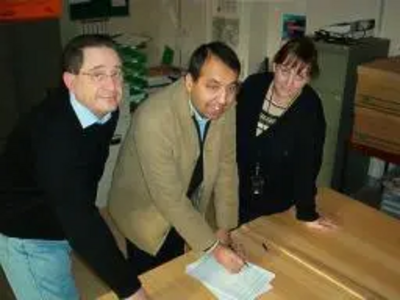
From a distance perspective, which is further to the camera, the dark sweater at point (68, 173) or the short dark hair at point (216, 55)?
the short dark hair at point (216, 55)

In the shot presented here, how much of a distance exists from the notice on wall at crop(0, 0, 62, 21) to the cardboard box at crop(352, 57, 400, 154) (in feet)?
5.21

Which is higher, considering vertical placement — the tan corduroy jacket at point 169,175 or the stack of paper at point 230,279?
the tan corduroy jacket at point 169,175

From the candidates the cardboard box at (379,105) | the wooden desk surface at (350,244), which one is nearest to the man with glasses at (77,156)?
the wooden desk surface at (350,244)

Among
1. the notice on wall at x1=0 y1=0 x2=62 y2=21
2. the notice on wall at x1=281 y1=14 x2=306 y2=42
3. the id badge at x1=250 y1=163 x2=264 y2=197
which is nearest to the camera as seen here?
the id badge at x1=250 y1=163 x2=264 y2=197

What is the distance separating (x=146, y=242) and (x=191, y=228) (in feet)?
0.85

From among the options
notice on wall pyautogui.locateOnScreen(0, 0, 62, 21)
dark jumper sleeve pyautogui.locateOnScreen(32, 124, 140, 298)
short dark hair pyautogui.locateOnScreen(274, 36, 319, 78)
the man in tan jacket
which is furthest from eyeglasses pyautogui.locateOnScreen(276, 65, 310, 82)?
notice on wall pyautogui.locateOnScreen(0, 0, 62, 21)

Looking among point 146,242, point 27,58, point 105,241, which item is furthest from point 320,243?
point 27,58

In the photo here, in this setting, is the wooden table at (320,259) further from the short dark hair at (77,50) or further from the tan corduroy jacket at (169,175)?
the short dark hair at (77,50)

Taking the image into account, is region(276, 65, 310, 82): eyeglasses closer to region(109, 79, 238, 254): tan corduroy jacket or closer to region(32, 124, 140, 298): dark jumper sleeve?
region(109, 79, 238, 254): tan corduroy jacket

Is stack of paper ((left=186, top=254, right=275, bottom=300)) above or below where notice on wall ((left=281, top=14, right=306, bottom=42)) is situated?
below

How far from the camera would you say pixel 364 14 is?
2.69 meters

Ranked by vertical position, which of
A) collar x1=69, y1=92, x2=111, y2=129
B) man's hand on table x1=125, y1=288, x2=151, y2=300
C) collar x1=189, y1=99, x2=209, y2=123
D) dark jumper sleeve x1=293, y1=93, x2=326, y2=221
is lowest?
man's hand on table x1=125, y1=288, x2=151, y2=300

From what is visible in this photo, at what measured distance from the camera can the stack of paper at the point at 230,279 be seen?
1.32 meters

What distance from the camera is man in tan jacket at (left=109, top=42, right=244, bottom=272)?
4.37ft
